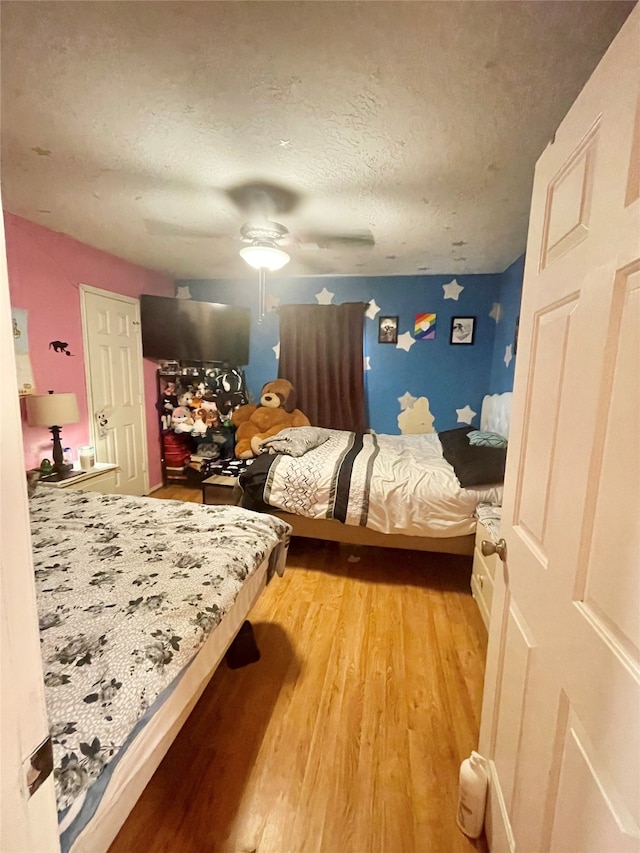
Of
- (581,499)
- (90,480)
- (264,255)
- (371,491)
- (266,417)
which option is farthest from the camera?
(266,417)

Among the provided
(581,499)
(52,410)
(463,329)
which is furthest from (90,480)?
(463,329)

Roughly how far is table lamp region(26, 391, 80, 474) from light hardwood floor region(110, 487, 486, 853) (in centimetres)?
184

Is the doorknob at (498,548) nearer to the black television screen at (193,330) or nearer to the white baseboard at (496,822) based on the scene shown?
the white baseboard at (496,822)

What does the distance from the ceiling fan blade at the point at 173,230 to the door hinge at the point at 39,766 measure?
275 cm

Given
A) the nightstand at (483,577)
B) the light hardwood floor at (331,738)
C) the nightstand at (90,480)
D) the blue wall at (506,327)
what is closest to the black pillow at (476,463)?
the nightstand at (483,577)

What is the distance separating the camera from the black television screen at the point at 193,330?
382 centimetres

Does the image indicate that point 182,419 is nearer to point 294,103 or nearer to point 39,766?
point 294,103

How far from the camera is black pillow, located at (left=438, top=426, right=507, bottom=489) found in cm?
230

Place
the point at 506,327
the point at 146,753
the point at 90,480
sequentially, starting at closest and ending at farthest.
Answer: the point at 146,753 < the point at 90,480 < the point at 506,327

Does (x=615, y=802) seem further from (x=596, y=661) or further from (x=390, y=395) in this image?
(x=390, y=395)

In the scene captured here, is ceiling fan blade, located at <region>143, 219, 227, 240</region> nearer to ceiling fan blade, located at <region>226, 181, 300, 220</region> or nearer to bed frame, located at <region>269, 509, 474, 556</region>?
ceiling fan blade, located at <region>226, 181, 300, 220</region>

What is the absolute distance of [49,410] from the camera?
254 centimetres

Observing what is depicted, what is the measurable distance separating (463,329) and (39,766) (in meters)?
4.11

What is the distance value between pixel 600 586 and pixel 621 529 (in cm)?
11
